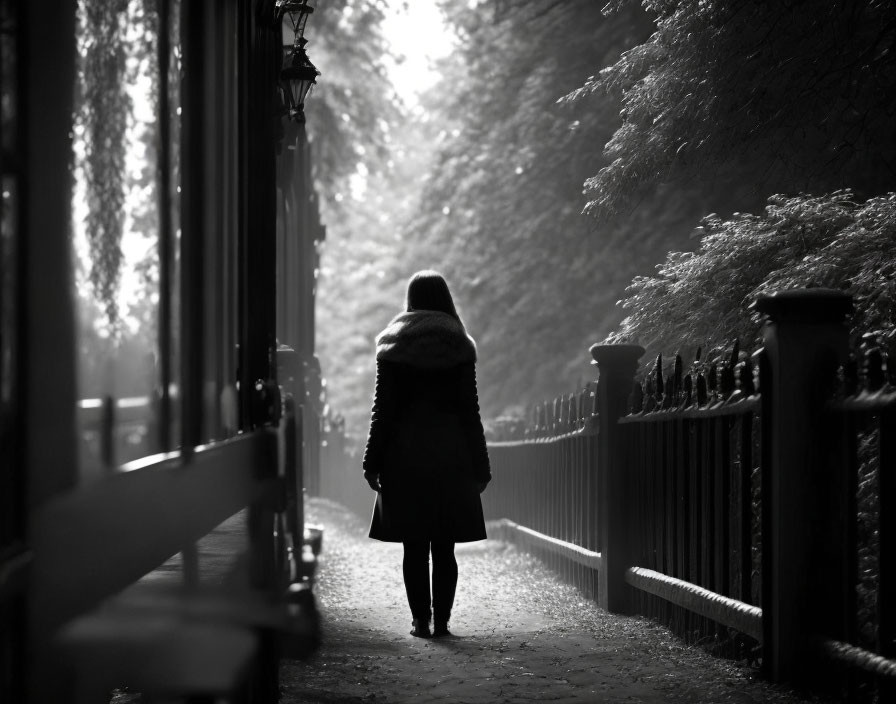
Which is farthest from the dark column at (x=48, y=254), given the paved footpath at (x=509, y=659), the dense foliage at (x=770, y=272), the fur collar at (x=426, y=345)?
the fur collar at (x=426, y=345)

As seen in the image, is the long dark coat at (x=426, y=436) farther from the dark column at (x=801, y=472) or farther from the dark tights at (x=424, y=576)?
the dark column at (x=801, y=472)

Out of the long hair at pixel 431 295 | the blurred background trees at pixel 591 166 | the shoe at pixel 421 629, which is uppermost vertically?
the blurred background trees at pixel 591 166

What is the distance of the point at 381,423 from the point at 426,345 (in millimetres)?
433

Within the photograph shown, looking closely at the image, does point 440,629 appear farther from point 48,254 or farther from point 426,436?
point 48,254

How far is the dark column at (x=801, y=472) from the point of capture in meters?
4.14

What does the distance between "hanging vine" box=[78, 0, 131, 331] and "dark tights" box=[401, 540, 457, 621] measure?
3857 millimetres

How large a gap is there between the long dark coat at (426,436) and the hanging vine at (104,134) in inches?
144

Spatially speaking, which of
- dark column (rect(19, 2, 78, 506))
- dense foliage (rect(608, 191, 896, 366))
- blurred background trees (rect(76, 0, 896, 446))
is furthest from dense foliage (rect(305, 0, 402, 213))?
dark column (rect(19, 2, 78, 506))

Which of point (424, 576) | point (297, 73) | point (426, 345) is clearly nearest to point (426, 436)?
point (426, 345)

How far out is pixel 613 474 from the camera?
655 cm

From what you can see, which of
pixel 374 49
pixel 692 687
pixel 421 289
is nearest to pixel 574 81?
pixel 374 49

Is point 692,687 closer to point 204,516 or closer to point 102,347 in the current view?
point 204,516

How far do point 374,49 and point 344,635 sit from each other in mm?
14345

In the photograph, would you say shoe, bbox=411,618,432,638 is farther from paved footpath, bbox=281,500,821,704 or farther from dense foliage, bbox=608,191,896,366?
dense foliage, bbox=608,191,896,366
